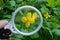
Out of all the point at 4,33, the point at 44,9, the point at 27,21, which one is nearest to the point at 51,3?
the point at 44,9

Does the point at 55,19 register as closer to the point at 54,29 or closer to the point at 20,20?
the point at 54,29

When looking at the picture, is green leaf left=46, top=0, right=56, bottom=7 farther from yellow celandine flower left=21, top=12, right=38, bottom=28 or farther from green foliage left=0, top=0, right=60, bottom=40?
yellow celandine flower left=21, top=12, right=38, bottom=28

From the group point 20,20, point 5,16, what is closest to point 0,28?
point 20,20

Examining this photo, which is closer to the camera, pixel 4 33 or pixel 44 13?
pixel 4 33

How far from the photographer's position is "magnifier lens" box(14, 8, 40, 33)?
1.25 meters

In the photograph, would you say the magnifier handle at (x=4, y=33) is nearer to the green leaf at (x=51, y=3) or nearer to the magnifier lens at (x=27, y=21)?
the magnifier lens at (x=27, y=21)

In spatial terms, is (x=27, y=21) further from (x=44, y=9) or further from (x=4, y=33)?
(x=44, y=9)

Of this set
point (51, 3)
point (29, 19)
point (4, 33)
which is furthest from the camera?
point (51, 3)

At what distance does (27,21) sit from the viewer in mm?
1283

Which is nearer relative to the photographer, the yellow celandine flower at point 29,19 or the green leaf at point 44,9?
the yellow celandine flower at point 29,19

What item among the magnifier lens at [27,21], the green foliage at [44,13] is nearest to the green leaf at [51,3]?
the green foliage at [44,13]

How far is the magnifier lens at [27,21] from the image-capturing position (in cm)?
125

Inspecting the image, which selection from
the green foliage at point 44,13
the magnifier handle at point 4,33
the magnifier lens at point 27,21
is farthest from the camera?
the green foliage at point 44,13

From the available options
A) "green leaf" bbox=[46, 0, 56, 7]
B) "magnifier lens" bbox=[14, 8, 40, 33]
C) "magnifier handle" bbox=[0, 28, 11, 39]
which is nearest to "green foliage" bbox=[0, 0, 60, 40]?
"green leaf" bbox=[46, 0, 56, 7]
